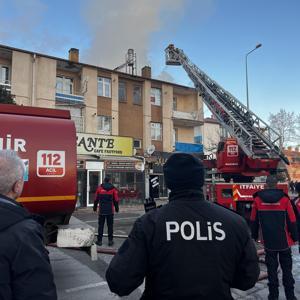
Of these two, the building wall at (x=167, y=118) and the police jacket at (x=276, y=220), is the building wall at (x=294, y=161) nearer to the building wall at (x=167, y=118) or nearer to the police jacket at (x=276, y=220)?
the building wall at (x=167, y=118)

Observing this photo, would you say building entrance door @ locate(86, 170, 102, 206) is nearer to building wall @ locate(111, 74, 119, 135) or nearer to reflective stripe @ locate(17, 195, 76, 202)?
building wall @ locate(111, 74, 119, 135)

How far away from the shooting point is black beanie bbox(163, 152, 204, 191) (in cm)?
251

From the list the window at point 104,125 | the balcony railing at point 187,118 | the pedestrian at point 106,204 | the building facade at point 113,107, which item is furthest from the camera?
the balcony railing at point 187,118

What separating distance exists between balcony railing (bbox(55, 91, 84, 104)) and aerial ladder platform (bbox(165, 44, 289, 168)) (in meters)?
10.9

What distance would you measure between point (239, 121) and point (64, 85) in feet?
58.9

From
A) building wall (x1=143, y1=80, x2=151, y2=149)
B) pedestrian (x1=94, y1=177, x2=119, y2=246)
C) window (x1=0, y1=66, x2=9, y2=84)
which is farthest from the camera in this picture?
building wall (x1=143, y1=80, x2=151, y2=149)

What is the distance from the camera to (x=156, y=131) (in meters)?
32.3

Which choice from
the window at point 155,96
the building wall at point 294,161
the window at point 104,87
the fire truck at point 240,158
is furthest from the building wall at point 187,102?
the building wall at point 294,161

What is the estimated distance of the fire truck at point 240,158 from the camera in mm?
11219

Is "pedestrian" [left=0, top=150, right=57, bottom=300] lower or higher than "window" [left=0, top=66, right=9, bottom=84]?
lower

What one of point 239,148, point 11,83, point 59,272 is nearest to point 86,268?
point 59,272

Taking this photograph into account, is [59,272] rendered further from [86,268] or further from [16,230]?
[16,230]

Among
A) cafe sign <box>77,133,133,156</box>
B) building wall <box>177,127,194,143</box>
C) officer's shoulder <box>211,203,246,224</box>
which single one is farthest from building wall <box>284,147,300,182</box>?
officer's shoulder <box>211,203,246,224</box>

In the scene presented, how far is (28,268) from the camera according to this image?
2.13 m
